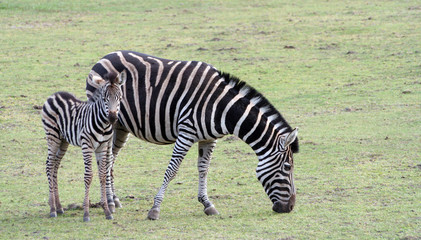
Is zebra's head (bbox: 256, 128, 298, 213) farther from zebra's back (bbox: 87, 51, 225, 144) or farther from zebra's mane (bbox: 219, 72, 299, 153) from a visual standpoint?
zebra's back (bbox: 87, 51, 225, 144)

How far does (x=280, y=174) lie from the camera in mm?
8375

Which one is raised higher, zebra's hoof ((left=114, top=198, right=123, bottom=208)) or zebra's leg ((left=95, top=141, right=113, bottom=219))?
zebra's leg ((left=95, top=141, right=113, bottom=219))

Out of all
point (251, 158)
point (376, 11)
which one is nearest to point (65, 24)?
point (376, 11)

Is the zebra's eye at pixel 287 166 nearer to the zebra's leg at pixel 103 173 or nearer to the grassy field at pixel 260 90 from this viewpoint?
the grassy field at pixel 260 90

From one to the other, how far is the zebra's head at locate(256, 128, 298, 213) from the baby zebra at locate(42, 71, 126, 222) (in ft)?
6.84

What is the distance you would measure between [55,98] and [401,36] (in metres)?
14.9

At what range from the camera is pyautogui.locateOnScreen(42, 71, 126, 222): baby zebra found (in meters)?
8.05

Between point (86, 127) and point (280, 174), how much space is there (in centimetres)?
264

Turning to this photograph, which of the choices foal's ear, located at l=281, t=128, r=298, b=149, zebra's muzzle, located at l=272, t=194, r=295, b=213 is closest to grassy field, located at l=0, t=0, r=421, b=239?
zebra's muzzle, located at l=272, t=194, r=295, b=213

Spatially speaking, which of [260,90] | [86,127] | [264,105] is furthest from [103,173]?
[260,90]

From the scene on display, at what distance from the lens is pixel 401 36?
69.0 ft

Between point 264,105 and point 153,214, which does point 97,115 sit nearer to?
point 153,214

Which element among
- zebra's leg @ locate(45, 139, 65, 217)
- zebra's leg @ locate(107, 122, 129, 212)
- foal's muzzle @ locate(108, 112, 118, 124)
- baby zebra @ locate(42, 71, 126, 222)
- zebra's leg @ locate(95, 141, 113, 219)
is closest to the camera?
foal's muzzle @ locate(108, 112, 118, 124)

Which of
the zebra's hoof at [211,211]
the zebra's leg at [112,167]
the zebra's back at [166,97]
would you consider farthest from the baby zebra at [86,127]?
the zebra's hoof at [211,211]
